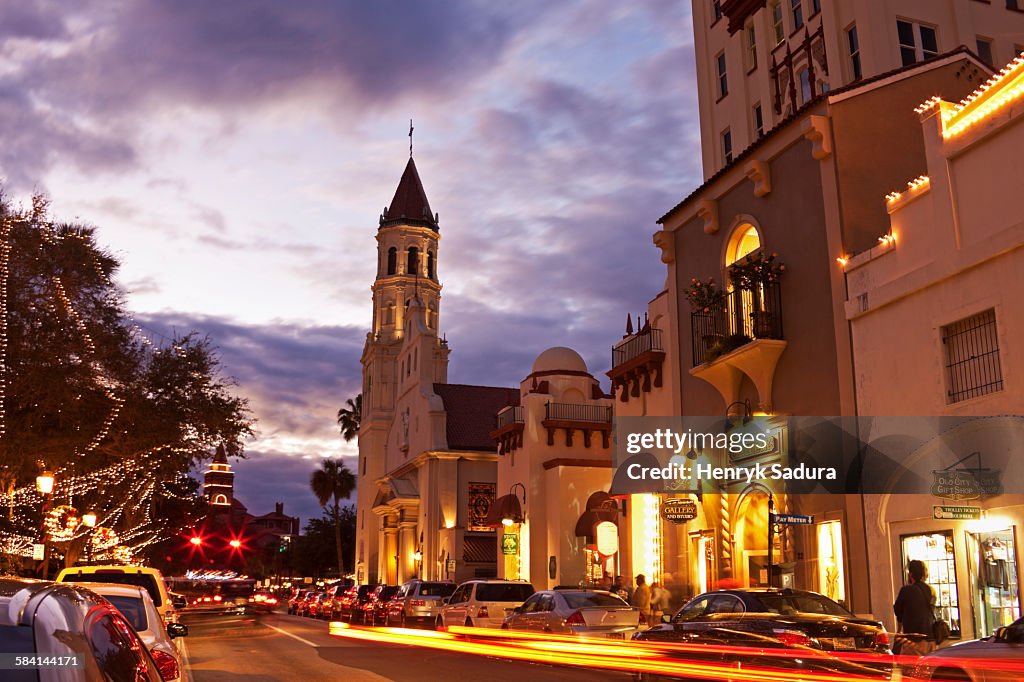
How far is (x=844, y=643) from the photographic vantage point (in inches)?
475

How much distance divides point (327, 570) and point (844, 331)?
266 feet

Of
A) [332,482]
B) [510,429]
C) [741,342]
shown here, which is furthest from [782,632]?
[332,482]

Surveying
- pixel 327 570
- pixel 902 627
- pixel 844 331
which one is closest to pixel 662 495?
pixel 844 331

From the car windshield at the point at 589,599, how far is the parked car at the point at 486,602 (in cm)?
500

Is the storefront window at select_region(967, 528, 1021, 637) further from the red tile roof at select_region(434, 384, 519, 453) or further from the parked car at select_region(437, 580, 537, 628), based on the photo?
the red tile roof at select_region(434, 384, 519, 453)

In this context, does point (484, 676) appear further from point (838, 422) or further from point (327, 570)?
point (327, 570)

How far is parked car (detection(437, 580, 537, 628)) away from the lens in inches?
927

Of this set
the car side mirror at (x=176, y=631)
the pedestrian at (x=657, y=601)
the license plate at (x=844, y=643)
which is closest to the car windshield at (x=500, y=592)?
the pedestrian at (x=657, y=601)

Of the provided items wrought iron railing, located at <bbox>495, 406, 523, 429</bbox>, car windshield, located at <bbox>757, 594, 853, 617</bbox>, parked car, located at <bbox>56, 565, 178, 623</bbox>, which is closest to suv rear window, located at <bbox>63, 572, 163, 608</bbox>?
parked car, located at <bbox>56, 565, 178, 623</bbox>

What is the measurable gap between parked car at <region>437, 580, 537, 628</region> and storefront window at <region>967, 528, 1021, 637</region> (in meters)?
10.8

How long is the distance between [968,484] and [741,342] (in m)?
7.46

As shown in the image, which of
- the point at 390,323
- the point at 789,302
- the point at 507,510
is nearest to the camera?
the point at 789,302

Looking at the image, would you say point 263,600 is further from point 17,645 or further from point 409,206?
point 17,645

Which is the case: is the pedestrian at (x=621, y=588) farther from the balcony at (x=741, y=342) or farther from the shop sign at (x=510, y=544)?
the shop sign at (x=510, y=544)
